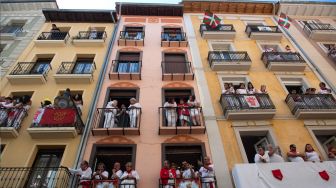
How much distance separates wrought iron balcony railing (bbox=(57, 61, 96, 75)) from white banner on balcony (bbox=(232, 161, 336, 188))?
26.8 feet

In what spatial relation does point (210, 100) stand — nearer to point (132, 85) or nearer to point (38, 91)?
point (132, 85)

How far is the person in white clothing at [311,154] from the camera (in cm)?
952

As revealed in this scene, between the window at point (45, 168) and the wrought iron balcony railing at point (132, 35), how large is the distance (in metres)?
7.88

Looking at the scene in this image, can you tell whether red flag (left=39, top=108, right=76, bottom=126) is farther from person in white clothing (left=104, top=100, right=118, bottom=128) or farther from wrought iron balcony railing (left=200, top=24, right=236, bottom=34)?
wrought iron balcony railing (left=200, top=24, right=236, bottom=34)

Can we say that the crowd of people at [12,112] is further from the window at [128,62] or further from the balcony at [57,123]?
the window at [128,62]

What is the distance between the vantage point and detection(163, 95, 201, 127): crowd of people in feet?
36.0

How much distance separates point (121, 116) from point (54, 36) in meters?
8.17

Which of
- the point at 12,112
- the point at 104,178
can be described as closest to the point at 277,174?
the point at 104,178

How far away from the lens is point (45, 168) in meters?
9.63

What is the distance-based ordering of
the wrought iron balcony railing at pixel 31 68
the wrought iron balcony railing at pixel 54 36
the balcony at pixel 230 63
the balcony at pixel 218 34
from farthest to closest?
the balcony at pixel 218 34, the wrought iron balcony railing at pixel 54 36, the balcony at pixel 230 63, the wrought iron balcony railing at pixel 31 68

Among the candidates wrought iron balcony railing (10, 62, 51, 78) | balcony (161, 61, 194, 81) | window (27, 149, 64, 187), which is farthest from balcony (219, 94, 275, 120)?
wrought iron balcony railing (10, 62, 51, 78)

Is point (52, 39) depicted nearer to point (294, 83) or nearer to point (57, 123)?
point (57, 123)

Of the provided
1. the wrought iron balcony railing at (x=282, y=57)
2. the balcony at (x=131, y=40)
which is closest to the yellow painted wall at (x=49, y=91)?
the balcony at (x=131, y=40)

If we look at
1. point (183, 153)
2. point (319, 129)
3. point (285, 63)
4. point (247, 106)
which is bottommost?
point (183, 153)
